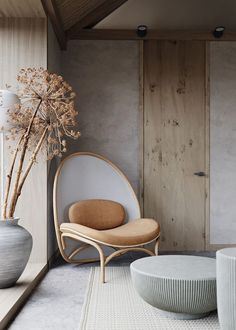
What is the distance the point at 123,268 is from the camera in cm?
337

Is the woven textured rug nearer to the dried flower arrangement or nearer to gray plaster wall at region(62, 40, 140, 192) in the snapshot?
the dried flower arrangement

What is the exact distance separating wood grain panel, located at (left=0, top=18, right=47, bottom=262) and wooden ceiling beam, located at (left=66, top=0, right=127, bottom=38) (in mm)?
878

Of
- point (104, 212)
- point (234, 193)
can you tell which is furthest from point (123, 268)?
point (234, 193)

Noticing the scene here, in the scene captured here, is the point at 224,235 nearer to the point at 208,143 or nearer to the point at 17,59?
the point at 208,143

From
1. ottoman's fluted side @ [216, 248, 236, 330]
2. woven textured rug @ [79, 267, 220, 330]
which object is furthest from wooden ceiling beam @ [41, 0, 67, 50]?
ottoman's fluted side @ [216, 248, 236, 330]

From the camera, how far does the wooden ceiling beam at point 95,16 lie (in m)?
4.14

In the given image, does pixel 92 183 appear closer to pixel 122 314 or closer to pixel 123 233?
pixel 123 233

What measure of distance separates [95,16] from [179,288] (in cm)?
321

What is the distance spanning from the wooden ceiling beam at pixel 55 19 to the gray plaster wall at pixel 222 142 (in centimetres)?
163

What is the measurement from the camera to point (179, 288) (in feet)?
6.42

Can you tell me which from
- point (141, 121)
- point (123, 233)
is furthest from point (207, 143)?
point (123, 233)

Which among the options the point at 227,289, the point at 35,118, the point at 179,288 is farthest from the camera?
the point at 35,118

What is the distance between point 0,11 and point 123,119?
1653 mm

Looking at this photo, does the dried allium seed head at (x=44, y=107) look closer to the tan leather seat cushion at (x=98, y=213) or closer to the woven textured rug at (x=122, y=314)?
the tan leather seat cushion at (x=98, y=213)
